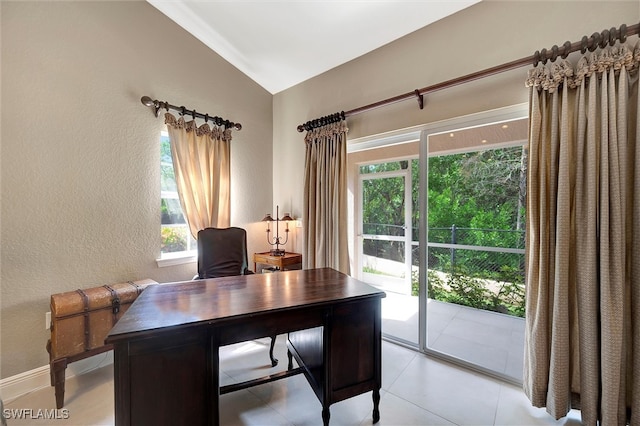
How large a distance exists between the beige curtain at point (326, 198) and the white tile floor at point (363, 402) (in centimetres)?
122

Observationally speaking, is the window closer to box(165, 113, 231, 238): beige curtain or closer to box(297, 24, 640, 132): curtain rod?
box(165, 113, 231, 238): beige curtain

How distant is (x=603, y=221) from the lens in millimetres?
1568

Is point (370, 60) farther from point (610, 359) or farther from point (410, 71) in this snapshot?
point (610, 359)

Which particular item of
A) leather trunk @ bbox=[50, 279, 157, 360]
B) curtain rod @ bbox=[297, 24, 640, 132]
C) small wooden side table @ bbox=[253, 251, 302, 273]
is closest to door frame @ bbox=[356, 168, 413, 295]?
curtain rod @ bbox=[297, 24, 640, 132]

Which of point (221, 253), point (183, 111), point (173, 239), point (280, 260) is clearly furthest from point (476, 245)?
point (183, 111)

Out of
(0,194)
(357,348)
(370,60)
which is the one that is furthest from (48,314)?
(370,60)

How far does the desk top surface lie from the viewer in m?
1.26

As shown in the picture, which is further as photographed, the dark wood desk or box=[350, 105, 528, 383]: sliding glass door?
box=[350, 105, 528, 383]: sliding glass door

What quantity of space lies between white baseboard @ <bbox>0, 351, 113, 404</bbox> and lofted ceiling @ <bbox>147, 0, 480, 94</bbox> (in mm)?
3373

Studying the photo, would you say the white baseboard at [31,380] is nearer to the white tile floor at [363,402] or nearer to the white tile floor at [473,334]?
the white tile floor at [363,402]

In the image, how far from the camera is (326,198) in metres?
3.10

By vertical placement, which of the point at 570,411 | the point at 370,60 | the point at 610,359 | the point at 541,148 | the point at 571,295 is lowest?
the point at 570,411

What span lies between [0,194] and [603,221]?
13.0 ft

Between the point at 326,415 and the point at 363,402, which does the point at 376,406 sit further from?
A: the point at 326,415
